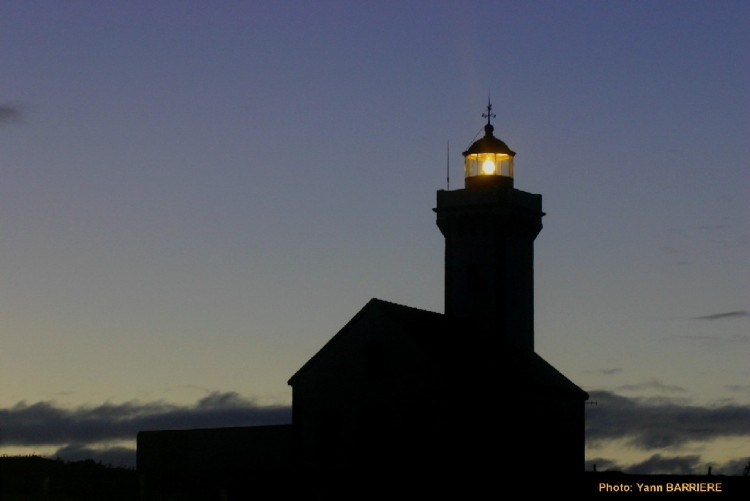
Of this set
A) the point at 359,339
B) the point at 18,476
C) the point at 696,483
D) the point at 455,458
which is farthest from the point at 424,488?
the point at 18,476

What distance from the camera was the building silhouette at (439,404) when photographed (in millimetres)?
52969

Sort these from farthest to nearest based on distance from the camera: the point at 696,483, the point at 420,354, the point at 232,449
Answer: the point at 232,449, the point at 420,354, the point at 696,483

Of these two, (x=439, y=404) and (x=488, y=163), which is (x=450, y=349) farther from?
(x=488, y=163)

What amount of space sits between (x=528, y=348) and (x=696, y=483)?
12309mm

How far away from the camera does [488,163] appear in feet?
202

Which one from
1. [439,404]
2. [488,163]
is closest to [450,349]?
[439,404]

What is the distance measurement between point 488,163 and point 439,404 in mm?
12252

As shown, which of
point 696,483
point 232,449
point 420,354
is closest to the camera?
point 696,483

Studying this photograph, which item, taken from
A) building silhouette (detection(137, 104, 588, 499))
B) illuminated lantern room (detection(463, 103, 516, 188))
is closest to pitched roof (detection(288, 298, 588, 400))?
building silhouette (detection(137, 104, 588, 499))

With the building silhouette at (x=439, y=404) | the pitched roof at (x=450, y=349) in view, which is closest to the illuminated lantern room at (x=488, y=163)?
the building silhouette at (x=439, y=404)

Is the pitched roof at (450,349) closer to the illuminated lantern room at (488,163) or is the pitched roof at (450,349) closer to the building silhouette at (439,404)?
the building silhouette at (439,404)

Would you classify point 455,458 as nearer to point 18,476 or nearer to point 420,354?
point 420,354

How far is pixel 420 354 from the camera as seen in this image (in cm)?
5303

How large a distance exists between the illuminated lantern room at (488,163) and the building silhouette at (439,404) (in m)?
0.05
